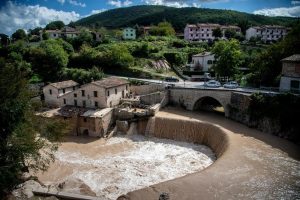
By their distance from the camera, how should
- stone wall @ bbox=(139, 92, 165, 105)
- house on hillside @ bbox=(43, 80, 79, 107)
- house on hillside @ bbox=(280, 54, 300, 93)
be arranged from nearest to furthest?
house on hillside @ bbox=(280, 54, 300, 93)
house on hillside @ bbox=(43, 80, 79, 107)
stone wall @ bbox=(139, 92, 165, 105)

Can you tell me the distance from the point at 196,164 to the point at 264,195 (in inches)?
354

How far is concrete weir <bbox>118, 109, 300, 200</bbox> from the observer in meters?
22.6

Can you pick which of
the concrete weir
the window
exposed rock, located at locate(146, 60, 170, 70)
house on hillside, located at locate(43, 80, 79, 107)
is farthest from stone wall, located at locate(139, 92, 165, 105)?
the window

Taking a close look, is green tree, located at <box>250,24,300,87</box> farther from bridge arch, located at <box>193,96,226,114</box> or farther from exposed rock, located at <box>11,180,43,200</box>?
exposed rock, located at <box>11,180,43,200</box>

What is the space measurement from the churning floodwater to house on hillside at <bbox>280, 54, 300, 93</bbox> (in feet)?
48.4

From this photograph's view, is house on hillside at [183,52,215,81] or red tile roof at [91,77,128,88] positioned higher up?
house on hillside at [183,52,215,81]

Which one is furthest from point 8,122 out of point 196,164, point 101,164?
point 196,164

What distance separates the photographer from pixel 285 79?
37219mm

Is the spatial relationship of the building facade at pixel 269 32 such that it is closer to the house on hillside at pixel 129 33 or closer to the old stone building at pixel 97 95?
the house on hillside at pixel 129 33

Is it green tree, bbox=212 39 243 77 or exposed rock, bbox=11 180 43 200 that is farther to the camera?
green tree, bbox=212 39 243 77

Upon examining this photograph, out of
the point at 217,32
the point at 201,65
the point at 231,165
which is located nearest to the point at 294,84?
the point at 231,165

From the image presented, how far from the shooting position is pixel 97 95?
41.0 m

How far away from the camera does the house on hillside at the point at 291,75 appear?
117 feet

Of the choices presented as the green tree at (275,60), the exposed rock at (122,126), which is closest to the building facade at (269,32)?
the green tree at (275,60)
